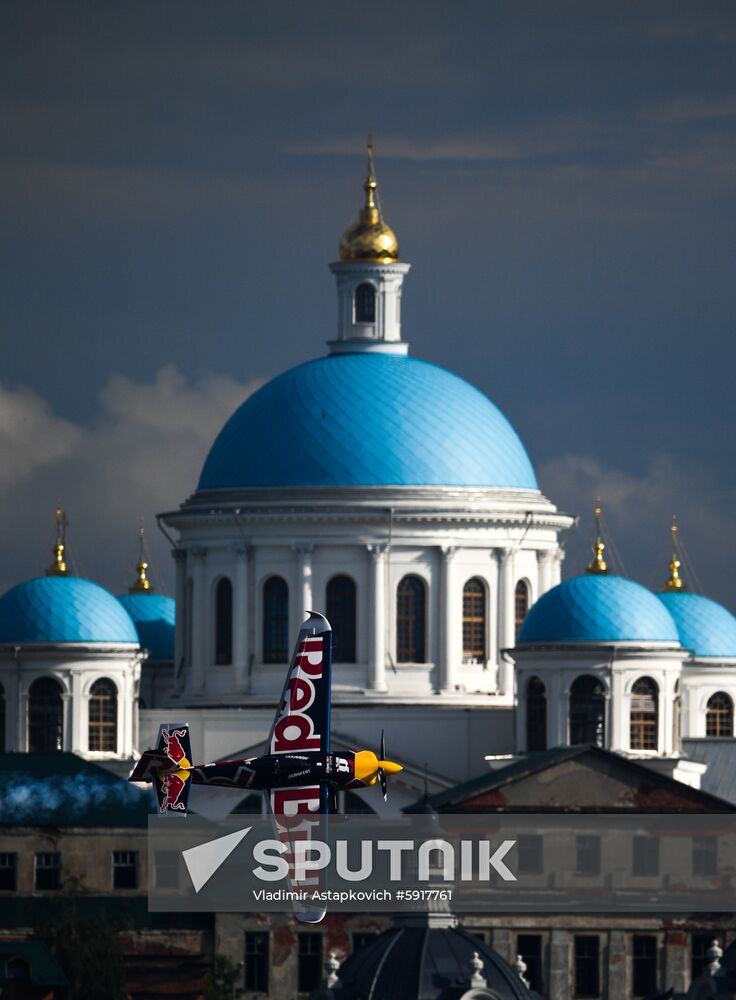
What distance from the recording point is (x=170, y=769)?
340 feet

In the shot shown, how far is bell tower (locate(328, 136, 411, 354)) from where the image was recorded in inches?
5797

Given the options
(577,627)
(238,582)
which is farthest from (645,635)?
(238,582)

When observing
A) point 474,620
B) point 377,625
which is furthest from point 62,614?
point 474,620

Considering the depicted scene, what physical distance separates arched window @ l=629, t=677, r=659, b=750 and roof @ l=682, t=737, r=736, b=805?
4.40m

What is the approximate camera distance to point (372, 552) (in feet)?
→ 477

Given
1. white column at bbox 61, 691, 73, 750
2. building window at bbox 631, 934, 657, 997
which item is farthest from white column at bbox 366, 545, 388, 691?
building window at bbox 631, 934, 657, 997

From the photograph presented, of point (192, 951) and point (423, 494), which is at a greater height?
point (423, 494)

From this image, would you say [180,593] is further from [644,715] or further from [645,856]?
[645,856]

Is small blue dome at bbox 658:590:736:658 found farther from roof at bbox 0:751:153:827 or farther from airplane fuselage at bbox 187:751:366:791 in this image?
airplane fuselage at bbox 187:751:366:791

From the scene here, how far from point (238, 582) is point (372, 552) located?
3380mm

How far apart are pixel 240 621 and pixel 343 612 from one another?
259 cm

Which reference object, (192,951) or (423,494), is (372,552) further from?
(192,951)

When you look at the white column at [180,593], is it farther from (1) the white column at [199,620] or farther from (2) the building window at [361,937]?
(2) the building window at [361,937]

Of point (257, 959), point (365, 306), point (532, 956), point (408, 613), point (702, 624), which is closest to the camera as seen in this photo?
point (257, 959)
